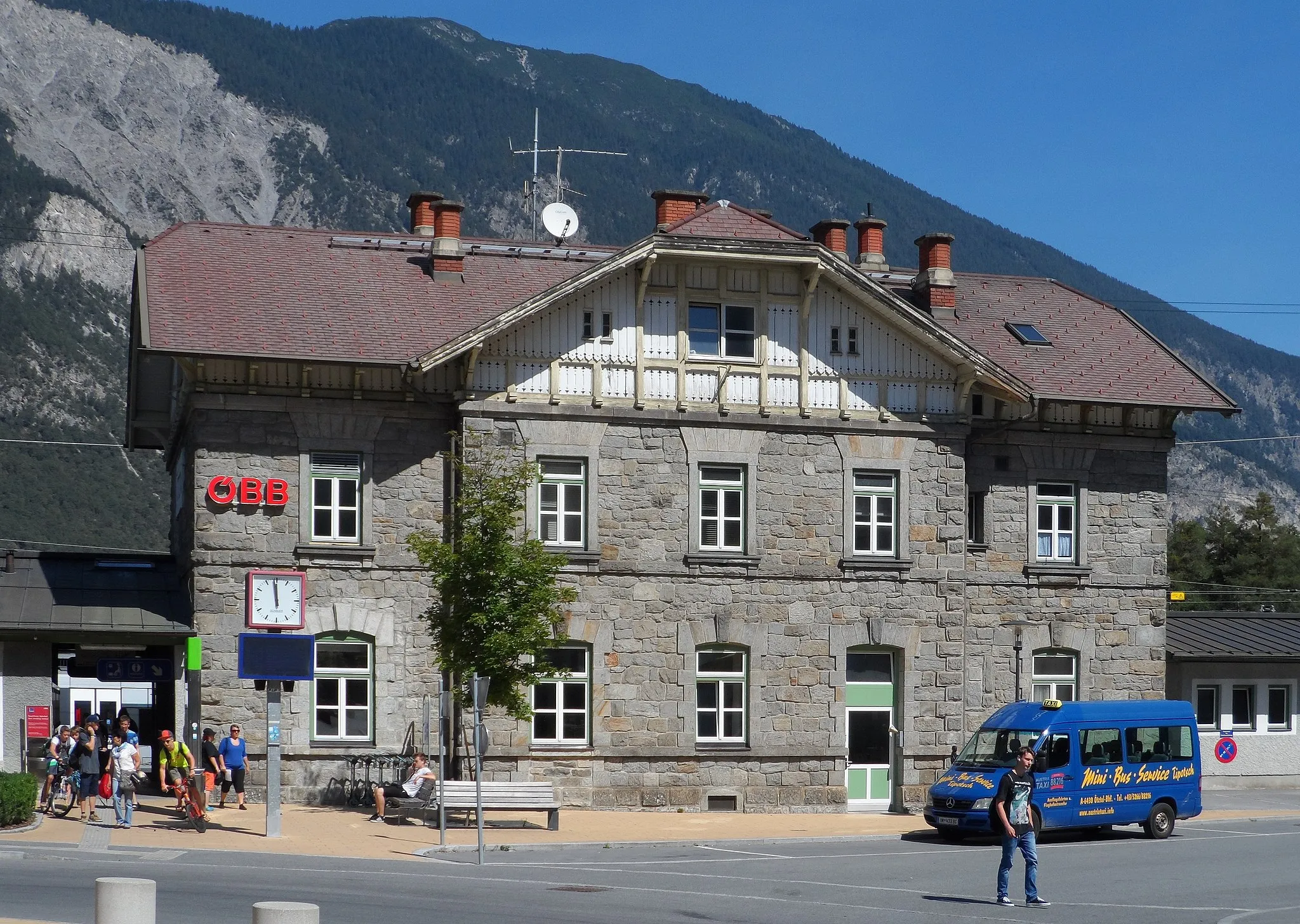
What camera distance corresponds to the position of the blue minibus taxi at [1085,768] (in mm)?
26016

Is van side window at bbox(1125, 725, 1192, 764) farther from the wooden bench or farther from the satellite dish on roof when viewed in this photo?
the satellite dish on roof

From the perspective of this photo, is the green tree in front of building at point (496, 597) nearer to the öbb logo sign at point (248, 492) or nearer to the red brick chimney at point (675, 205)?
the öbb logo sign at point (248, 492)

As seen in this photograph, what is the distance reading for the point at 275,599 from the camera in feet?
84.3

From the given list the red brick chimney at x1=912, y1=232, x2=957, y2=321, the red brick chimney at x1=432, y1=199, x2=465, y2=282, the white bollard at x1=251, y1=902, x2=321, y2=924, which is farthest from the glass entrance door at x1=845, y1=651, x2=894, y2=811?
the white bollard at x1=251, y1=902, x2=321, y2=924

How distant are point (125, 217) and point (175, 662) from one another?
14356 cm

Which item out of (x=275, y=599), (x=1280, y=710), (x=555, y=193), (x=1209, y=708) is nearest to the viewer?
(x=275, y=599)

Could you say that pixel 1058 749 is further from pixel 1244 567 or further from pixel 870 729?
pixel 1244 567

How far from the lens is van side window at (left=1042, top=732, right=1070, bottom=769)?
26.1 metres

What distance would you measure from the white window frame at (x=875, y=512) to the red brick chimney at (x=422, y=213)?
992 cm

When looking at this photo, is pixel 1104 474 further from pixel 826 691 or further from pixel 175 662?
pixel 175 662

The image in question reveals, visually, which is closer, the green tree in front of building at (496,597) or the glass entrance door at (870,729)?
the green tree in front of building at (496,597)

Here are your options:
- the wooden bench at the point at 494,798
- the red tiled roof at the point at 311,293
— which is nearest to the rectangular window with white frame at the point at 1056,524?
the red tiled roof at the point at 311,293

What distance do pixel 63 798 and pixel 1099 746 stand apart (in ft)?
53.0

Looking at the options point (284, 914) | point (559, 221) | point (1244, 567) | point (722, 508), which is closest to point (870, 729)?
point (722, 508)
